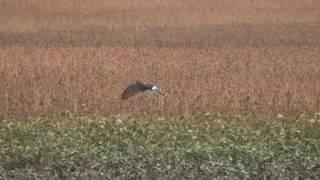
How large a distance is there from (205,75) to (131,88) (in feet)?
12.3

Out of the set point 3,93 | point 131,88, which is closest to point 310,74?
point 131,88

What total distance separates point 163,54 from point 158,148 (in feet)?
38.9

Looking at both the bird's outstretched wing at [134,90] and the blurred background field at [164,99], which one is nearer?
the blurred background field at [164,99]

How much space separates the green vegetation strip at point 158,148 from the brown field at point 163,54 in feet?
7.03

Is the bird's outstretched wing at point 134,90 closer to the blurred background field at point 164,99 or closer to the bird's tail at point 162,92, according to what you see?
the blurred background field at point 164,99

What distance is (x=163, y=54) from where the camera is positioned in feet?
66.0

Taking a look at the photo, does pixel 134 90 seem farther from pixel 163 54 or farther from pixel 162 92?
pixel 163 54

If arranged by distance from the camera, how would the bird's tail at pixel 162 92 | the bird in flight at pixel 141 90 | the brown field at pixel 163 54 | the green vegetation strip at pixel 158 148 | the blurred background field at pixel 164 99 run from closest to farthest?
the green vegetation strip at pixel 158 148 → the blurred background field at pixel 164 99 → the bird in flight at pixel 141 90 → the bird's tail at pixel 162 92 → the brown field at pixel 163 54

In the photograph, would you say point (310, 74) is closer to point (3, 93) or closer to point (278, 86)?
point (278, 86)

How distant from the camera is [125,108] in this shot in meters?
12.5

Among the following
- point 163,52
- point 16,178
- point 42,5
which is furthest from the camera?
point 42,5

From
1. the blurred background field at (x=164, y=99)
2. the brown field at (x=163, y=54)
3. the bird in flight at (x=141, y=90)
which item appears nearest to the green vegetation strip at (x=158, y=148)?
the blurred background field at (x=164, y=99)

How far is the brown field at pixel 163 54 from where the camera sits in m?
13.0

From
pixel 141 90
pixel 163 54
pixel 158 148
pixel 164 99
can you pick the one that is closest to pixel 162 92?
pixel 164 99
